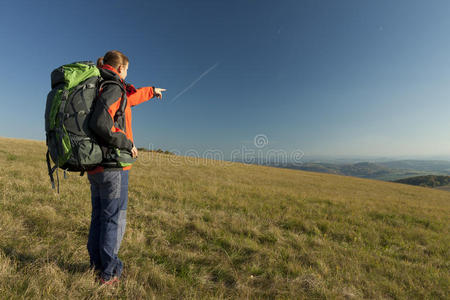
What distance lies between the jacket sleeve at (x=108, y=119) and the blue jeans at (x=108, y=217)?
43 cm

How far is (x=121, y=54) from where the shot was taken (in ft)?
8.40

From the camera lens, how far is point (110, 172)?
2248 millimetres

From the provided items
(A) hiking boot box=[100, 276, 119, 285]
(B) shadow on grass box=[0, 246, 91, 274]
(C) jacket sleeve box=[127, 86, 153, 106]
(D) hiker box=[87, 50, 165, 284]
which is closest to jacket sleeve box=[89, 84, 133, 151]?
(D) hiker box=[87, 50, 165, 284]

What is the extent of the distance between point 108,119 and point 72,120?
35cm

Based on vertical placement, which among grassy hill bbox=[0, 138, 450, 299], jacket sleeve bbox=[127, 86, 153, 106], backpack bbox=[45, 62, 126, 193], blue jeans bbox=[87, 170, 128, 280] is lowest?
grassy hill bbox=[0, 138, 450, 299]

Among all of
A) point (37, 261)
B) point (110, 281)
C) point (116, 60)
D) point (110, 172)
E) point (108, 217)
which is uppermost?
point (116, 60)

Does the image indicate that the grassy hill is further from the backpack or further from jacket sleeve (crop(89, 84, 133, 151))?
jacket sleeve (crop(89, 84, 133, 151))

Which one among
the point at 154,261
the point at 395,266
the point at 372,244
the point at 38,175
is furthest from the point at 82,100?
the point at 38,175

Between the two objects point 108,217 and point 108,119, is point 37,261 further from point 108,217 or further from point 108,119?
point 108,119

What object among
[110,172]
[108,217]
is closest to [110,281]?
[108,217]

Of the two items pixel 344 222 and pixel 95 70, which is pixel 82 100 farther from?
pixel 344 222

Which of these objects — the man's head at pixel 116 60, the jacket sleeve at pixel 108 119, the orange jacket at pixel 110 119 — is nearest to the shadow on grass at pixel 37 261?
the orange jacket at pixel 110 119

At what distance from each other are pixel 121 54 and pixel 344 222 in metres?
7.96

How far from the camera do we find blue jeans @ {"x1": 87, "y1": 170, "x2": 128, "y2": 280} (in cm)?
228
